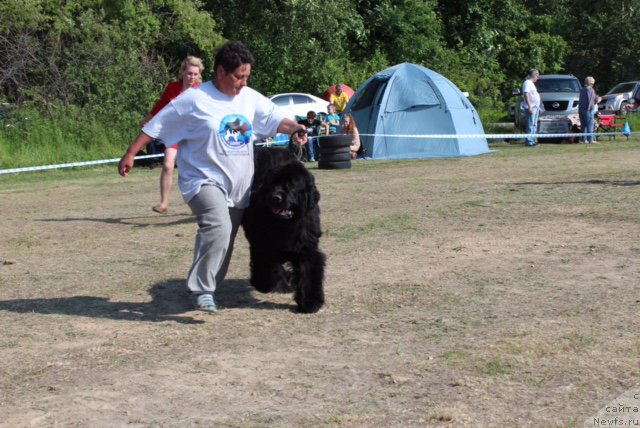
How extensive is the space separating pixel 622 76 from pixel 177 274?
139 ft

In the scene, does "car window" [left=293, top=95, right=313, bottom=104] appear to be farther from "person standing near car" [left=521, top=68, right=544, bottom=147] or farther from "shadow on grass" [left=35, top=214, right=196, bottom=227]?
"shadow on grass" [left=35, top=214, right=196, bottom=227]

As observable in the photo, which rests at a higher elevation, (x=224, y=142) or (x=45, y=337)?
(x=224, y=142)

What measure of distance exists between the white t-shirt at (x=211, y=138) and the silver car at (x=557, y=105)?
2154 cm

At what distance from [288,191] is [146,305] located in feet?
4.67

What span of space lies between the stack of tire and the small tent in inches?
127

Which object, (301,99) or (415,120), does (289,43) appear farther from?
(415,120)

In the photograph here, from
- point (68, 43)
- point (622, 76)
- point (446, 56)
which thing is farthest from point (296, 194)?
point (622, 76)

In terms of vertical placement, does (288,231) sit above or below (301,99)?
below

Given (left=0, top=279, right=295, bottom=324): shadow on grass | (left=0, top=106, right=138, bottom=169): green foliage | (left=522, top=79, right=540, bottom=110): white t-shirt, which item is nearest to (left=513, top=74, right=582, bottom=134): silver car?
(left=522, top=79, right=540, bottom=110): white t-shirt

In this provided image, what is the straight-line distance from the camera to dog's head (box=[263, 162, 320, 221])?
586 cm

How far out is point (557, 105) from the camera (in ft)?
96.9

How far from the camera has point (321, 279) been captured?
6.21 m

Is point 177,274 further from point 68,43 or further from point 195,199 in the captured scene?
point 68,43

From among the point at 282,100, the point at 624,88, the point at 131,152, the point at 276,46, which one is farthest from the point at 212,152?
the point at 624,88
